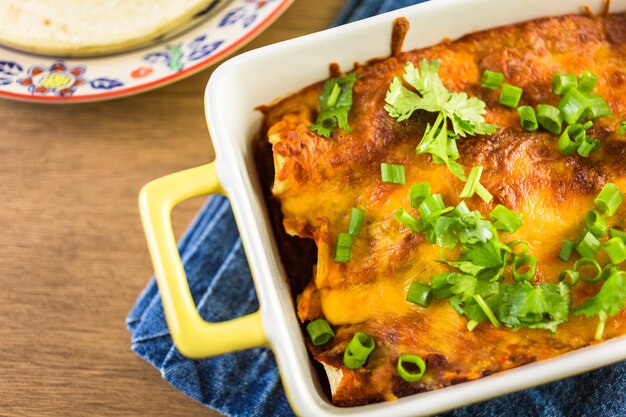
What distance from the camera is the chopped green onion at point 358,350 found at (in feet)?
4.08

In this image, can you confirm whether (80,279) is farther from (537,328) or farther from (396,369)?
(537,328)

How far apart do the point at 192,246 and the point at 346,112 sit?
56 centimetres

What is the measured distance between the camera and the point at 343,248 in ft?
4.30

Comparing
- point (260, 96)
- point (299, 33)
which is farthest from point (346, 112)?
point (299, 33)

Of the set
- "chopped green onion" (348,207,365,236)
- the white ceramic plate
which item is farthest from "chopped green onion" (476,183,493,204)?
the white ceramic plate

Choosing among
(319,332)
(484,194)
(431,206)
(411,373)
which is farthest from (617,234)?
(319,332)

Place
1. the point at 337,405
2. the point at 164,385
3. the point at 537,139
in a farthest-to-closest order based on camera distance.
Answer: the point at 164,385
the point at 537,139
the point at 337,405

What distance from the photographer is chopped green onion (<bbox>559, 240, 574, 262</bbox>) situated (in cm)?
127

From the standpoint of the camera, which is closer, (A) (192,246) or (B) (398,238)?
(B) (398,238)

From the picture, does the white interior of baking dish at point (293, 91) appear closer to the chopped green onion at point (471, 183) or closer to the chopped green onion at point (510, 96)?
the chopped green onion at point (510, 96)

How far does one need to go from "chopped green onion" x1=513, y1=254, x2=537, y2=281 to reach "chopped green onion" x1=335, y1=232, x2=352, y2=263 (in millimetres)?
317

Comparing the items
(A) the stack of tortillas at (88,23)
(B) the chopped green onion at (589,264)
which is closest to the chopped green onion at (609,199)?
(B) the chopped green onion at (589,264)

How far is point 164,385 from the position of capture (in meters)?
1.63

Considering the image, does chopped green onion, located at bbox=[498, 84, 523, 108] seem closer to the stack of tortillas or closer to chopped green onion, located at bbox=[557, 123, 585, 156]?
chopped green onion, located at bbox=[557, 123, 585, 156]
